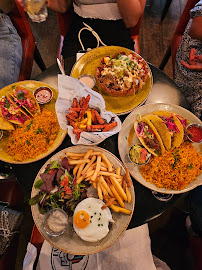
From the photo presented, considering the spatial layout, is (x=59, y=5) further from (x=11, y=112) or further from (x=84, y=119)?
(x=84, y=119)

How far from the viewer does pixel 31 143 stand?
1.94 meters

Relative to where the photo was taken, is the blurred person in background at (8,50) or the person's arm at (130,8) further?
the blurred person in background at (8,50)

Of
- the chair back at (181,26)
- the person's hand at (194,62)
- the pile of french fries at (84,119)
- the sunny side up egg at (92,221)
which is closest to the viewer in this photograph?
the sunny side up egg at (92,221)

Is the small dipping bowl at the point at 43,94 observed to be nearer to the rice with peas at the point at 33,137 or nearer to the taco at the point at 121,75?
the rice with peas at the point at 33,137

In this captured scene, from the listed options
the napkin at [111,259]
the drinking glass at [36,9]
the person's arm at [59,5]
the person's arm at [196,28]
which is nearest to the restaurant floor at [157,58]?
the napkin at [111,259]

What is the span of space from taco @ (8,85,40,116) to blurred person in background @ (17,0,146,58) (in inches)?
32.2

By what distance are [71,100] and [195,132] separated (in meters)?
1.19

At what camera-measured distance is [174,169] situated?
1.85 m

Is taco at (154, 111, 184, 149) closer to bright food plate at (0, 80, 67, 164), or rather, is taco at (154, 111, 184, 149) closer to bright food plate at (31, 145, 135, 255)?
bright food plate at (31, 145, 135, 255)

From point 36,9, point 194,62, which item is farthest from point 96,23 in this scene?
point 194,62

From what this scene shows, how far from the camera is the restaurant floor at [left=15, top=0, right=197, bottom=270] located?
277cm

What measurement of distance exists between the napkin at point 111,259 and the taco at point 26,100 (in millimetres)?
1374

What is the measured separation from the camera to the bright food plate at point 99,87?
2160 millimetres

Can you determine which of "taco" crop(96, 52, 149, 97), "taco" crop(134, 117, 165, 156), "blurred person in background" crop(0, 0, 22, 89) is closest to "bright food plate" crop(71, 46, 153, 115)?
"taco" crop(96, 52, 149, 97)
